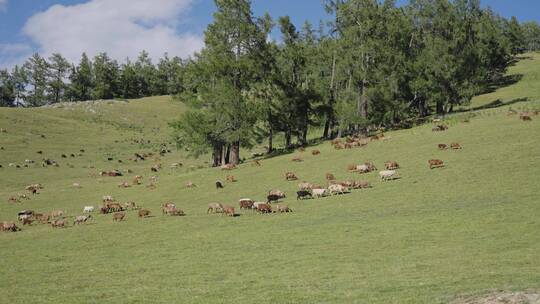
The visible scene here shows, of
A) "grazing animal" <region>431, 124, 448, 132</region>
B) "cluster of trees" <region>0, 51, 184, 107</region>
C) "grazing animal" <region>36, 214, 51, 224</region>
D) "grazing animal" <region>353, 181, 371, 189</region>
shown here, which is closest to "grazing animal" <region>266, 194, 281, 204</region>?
"grazing animal" <region>353, 181, 371, 189</region>

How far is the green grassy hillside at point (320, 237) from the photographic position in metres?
15.6

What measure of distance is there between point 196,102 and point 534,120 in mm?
32560

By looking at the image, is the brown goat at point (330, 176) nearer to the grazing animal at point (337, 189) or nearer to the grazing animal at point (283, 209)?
the grazing animal at point (337, 189)

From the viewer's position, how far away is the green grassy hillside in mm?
15602

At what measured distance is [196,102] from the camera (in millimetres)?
56375

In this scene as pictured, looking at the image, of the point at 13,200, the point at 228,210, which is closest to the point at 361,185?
the point at 228,210

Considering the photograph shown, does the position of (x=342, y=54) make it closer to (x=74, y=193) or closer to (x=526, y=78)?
(x=74, y=193)

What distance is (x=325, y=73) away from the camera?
68.4 meters

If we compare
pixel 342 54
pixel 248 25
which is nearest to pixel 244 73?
pixel 248 25

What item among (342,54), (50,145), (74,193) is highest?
(342,54)

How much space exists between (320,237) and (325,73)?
47569 mm

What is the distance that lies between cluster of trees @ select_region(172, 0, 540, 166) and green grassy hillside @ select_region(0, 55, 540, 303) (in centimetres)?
745

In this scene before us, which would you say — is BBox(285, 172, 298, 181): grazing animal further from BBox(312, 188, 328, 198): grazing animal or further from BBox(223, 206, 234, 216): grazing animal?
BBox(223, 206, 234, 216): grazing animal

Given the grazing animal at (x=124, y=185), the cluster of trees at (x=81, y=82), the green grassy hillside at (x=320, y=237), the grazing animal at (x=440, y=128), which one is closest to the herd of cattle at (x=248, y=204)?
the green grassy hillside at (x=320, y=237)
